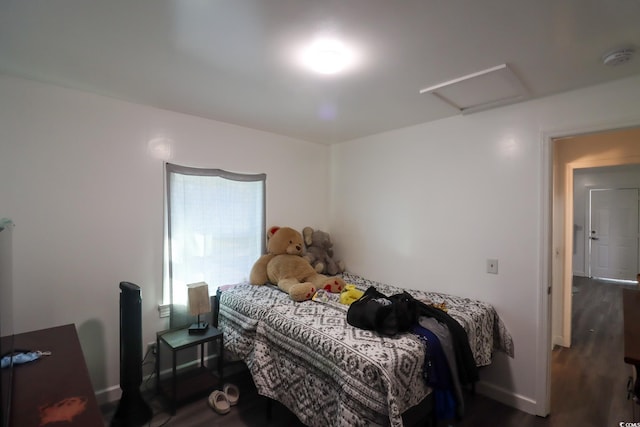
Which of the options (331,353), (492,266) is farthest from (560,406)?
(331,353)

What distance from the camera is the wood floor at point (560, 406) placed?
2.04 meters

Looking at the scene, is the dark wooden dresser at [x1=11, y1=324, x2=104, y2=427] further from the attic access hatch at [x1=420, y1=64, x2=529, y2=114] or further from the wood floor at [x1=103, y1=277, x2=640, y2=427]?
the attic access hatch at [x1=420, y1=64, x2=529, y2=114]

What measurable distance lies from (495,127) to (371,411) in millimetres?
2159

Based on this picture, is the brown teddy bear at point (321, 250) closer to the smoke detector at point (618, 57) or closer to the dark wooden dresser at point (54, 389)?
the dark wooden dresser at point (54, 389)

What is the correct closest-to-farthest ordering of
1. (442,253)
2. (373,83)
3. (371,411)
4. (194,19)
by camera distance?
(194,19), (371,411), (373,83), (442,253)

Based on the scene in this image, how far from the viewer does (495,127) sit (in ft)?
7.50

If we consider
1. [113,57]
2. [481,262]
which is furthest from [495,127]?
Result: [113,57]

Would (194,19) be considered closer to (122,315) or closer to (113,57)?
(113,57)

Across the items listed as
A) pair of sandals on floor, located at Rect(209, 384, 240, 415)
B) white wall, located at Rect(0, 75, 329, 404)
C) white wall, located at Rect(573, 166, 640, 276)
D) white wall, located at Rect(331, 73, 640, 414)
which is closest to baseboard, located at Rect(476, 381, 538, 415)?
white wall, located at Rect(331, 73, 640, 414)

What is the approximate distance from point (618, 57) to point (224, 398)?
128 inches

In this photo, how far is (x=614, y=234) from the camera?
596 cm

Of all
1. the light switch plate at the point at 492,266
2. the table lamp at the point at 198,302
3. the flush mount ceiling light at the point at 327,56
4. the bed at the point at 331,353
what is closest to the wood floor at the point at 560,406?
the bed at the point at 331,353

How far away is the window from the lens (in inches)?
98.2

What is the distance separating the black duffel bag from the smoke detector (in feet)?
5.54
